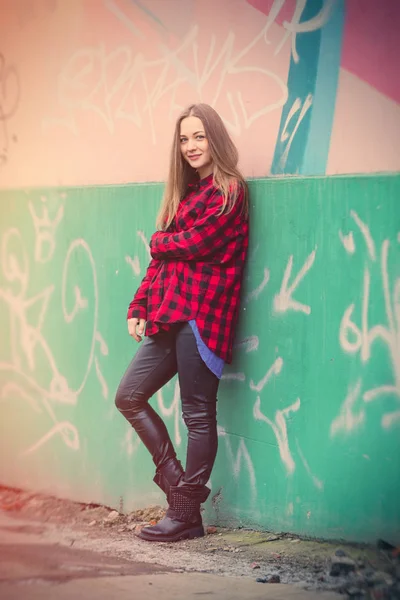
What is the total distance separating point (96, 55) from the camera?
452 cm

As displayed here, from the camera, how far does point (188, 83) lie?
4145 millimetres

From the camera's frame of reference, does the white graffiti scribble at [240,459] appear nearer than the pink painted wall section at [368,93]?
No

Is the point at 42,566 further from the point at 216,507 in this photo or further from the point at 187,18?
the point at 187,18

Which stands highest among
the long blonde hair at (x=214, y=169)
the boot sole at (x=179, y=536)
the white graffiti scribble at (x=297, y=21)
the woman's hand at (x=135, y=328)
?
the white graffiti scribble at (x=297, y=21)

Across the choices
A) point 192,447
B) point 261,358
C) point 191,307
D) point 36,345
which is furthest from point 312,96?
point 36,345

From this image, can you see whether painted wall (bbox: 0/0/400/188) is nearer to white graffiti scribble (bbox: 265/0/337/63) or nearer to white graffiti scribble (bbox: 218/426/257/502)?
white graffiti scribble (bbox: 265/0/337/63)

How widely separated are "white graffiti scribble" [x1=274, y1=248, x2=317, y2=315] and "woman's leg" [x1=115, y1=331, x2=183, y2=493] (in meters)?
0.54

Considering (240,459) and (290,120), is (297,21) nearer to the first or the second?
Answer: (290,120)

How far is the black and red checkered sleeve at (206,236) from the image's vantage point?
3668 millimetres

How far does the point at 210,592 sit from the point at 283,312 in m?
1.33

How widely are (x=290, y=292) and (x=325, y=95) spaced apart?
93 centimetres

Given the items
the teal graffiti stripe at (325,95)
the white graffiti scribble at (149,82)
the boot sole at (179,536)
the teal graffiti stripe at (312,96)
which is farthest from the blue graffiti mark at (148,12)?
the boot sole at (179,536)

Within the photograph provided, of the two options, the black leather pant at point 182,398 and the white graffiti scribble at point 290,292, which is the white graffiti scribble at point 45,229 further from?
the white graffiti scribble at point 290,292

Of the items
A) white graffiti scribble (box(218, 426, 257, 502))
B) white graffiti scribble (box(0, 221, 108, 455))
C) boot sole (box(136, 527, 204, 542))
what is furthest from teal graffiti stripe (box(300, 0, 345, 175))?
boot sole (box(136, 527, 204, 542))
